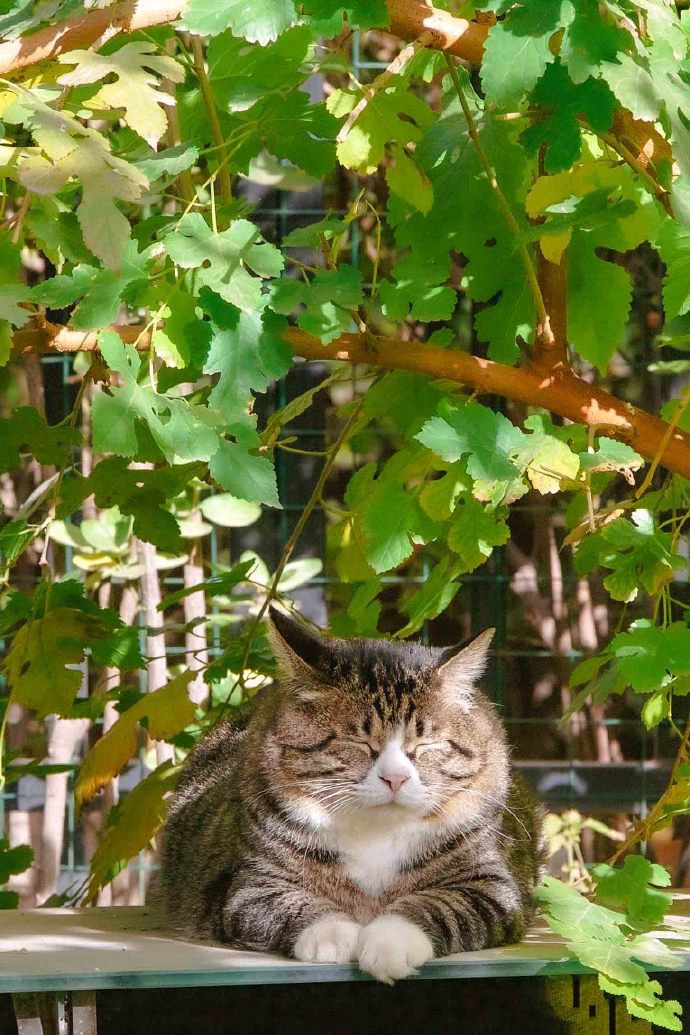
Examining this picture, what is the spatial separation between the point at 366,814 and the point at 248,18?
1035 mm

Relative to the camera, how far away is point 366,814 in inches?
71.9

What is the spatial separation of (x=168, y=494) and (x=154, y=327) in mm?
496

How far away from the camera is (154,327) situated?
1.68 meters

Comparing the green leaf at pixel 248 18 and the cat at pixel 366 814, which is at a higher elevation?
the green leaf at pixel 248 18

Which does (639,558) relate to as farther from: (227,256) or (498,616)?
(498,616)

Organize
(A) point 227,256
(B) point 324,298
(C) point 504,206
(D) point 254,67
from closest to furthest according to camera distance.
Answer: (A) point 227,256
(B) point 324,298
(C) point 504,206
(D) point 254,67

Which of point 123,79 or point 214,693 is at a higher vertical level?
point 123,79

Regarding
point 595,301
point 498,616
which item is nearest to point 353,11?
point 595,301

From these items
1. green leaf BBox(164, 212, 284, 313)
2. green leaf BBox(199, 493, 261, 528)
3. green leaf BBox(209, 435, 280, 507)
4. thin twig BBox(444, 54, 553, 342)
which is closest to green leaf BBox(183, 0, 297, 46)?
green leaf BBox(164, 212, 284, 313)

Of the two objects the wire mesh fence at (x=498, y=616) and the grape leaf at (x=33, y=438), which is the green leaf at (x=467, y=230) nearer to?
the grape leaf at (x=33, y=438)

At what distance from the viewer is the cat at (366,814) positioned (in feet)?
5.81

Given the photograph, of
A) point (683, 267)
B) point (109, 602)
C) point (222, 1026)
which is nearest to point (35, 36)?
point (683, 267)

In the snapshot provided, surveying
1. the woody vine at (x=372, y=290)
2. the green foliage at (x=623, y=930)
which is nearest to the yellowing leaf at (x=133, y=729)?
the woody vine at (x=372, y=290)

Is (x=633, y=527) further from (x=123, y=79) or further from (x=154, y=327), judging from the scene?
(x=123, y=79)
